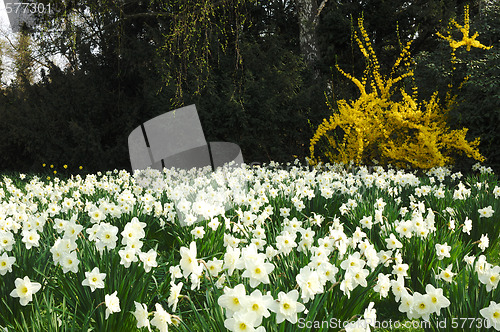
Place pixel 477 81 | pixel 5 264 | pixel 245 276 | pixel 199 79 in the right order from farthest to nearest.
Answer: pixel 199 79 → pixel 477 81 → pixel 5 264 → pixel 245 276

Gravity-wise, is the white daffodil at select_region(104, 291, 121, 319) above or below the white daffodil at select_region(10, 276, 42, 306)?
below

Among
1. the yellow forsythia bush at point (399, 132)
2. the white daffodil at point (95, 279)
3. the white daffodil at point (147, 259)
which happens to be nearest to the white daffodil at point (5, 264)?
the white daffodil at point (95, 279)

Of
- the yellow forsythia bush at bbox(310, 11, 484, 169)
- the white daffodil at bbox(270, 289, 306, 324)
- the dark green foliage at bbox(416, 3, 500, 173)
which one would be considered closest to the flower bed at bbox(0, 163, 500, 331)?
the white daffodil at bbox(270, 289, 306, 324)

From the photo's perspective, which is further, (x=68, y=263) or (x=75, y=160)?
(x=75, y=160)

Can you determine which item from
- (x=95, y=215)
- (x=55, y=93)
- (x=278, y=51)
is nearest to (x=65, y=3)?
(x=55, y=93)

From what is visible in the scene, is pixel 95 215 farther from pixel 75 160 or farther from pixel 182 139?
pixel 75 160

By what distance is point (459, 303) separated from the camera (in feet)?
5.81

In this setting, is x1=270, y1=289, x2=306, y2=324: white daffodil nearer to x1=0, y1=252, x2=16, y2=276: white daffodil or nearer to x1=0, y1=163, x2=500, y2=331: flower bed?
x1=0, y1=163, x2=500, y2=331: flower bed

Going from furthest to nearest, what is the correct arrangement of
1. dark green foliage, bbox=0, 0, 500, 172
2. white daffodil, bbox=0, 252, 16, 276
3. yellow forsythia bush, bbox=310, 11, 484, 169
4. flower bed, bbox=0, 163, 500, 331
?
dark green foliage, bbox=0, 0, 500, 172 < yellow forsythia bush, bbox=310, 11, 484, 169 < white daffodil, bbox=0, 252, 16, 276 < flower bed, bbox=0, 163, 500, 331

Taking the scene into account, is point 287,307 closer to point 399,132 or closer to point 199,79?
point 399,132

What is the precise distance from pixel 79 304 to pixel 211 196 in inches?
62.9

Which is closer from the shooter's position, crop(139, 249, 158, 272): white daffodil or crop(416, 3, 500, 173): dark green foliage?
crop(139, 249, 158, 272): white daffodil

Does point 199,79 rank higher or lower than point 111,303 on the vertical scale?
higher

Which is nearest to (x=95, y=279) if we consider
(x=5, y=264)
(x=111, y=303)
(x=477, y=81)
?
(x=111, y=303)
